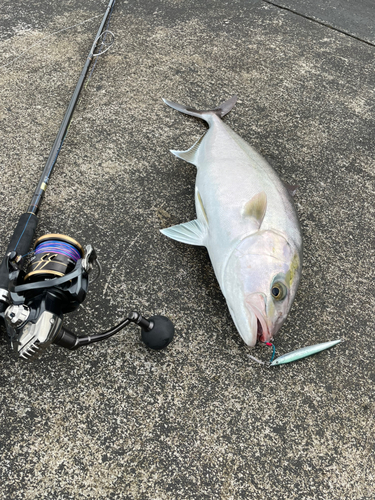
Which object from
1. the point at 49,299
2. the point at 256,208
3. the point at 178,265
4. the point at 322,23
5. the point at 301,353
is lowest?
the point at 301,353

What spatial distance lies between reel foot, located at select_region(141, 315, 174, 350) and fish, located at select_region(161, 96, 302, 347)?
360 mm

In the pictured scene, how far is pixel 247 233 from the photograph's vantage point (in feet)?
6.72

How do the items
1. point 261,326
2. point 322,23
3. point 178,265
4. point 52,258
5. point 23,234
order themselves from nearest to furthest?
point 52,258, point 261,326, point 23,234, point 178,265, point 322,23

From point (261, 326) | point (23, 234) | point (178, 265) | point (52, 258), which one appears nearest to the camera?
point (52, 258)

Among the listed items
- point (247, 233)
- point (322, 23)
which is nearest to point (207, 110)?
point (247, 233)

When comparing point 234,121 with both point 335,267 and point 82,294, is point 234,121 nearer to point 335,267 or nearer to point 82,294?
point 335,267

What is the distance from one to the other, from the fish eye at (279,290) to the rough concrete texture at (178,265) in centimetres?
26

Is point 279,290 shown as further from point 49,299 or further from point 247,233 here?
point 49,299

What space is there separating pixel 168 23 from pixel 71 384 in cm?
373

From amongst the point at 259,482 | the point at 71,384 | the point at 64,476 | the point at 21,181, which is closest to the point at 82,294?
the point at 71,384

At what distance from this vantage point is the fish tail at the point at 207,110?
2921 millimetres

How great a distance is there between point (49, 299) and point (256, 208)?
3.90 ft

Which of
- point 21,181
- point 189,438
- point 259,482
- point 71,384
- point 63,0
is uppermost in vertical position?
point 63,0

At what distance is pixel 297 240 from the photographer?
2.11 meters
